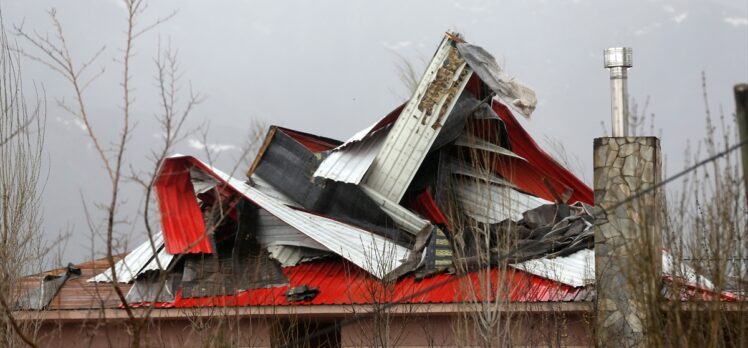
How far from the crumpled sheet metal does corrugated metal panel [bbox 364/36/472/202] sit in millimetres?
275

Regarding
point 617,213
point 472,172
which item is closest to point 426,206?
point 472,172

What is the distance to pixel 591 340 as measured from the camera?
14.1 m

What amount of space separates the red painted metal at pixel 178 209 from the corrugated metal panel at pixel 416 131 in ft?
9.01

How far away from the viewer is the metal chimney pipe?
15516 millimetres

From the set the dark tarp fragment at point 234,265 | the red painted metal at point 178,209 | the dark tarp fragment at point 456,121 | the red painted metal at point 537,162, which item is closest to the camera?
the dark tarp fragment at point 234,265

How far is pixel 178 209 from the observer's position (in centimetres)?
1688

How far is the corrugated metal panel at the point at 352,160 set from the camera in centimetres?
1730

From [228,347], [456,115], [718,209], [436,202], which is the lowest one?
[228,347]

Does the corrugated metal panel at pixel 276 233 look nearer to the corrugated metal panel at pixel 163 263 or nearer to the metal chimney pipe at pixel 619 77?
the corrugated metal panel at pixel 163 263

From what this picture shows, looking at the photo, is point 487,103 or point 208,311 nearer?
point 208,311

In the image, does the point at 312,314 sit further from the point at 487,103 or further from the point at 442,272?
the point at 487,103

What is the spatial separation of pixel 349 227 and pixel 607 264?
4.33 meters

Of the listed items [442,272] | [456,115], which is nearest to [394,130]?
[456,115]

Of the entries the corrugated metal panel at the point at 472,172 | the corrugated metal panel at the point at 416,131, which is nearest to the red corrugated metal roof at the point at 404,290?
the corrugated metal panel at the point at 416,131
